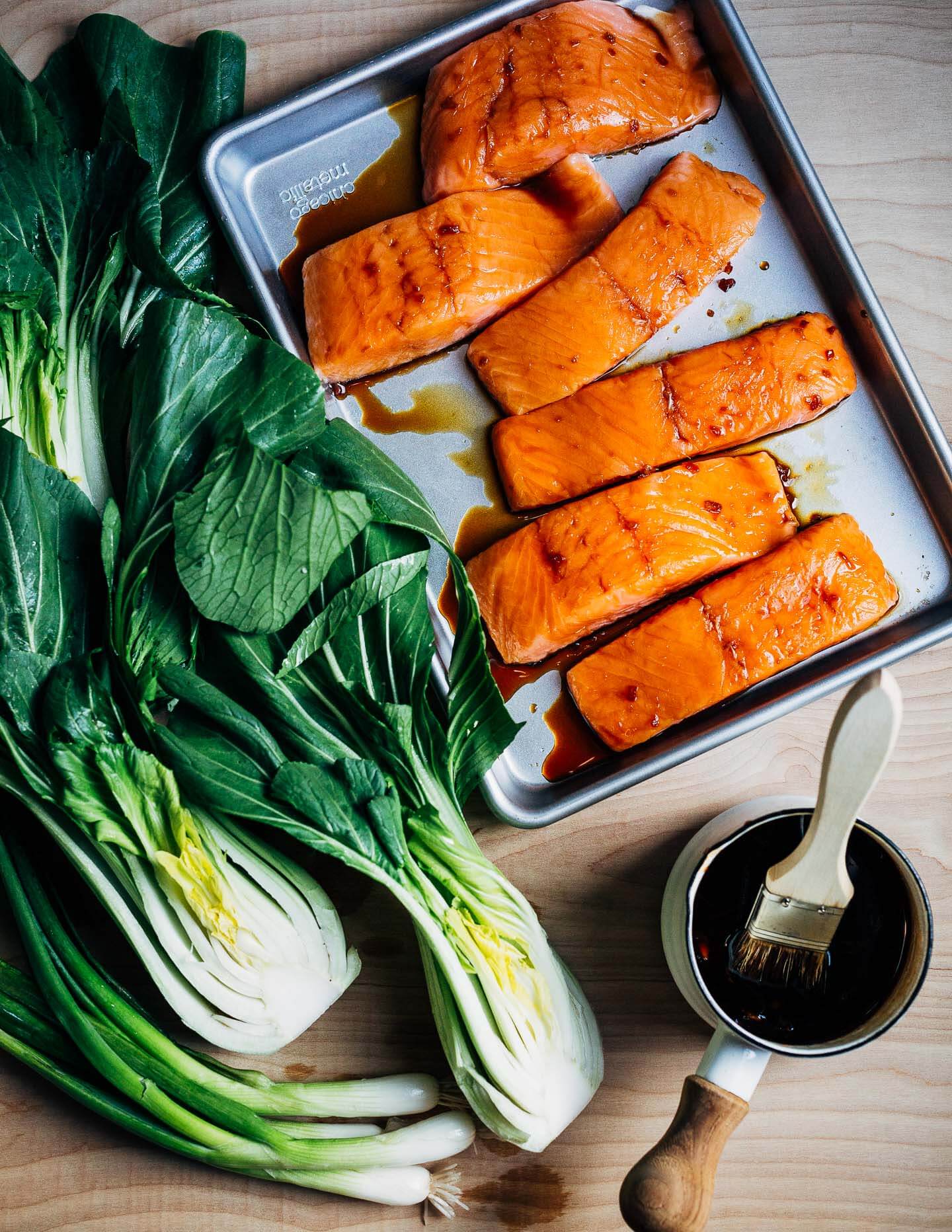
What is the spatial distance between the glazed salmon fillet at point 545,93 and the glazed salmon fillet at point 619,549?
0.85 meters

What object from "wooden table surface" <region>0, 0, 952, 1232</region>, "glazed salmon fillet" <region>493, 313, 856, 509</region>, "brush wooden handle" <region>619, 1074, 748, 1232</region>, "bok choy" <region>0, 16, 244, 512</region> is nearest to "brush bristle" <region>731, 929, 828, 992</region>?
"brush wooden handle" <region>619, 1074, 748, 1232</region>

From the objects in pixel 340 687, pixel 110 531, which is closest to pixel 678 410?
pixel 340 687

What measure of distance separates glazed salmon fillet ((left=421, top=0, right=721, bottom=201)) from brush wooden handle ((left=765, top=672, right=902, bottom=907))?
1578 millimetres

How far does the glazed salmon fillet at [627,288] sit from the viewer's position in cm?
233

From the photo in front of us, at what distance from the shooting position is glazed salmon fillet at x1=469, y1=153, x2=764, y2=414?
2332 mm

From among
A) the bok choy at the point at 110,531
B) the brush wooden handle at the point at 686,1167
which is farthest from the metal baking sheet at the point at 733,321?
the brush wooden handle at the point at 686,1167

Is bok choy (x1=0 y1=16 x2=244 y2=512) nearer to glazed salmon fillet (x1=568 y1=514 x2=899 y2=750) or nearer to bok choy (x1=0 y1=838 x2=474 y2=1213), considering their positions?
bok choy (x1=0 y1=838 x2=474 y2=1213)

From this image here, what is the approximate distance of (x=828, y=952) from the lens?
1966mm

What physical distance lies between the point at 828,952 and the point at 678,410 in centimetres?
124

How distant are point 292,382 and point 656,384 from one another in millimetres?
911

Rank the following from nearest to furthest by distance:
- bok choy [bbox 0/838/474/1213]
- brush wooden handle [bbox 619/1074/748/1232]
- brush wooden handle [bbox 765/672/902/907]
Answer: brush wooden handle [bbox 765/672/902/907] → brush wooden handle [bbox 619/1074/748/1232] → bok choy [bbox 0/838/474/1213]

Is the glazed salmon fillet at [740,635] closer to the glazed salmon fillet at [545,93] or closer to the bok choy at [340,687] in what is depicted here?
the bok choy at [340,687]

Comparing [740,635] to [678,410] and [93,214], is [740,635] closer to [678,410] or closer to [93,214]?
[678,410]

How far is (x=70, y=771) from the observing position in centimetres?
185
